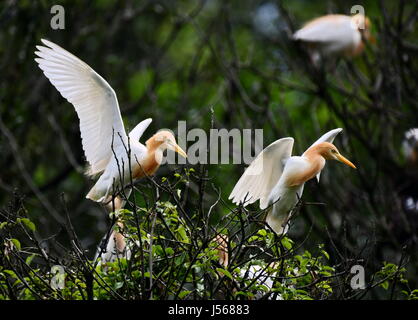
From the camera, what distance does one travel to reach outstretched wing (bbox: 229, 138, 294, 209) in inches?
216

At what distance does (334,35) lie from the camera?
27.2 feet

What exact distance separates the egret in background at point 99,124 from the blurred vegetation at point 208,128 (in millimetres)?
256

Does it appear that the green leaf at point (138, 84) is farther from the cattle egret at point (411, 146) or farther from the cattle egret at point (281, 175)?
the cattle egret at point (281, 175)

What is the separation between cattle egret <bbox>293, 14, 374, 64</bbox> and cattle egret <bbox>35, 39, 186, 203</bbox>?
320 cm

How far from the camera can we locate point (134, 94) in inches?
452

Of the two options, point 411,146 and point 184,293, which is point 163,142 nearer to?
point 184,293

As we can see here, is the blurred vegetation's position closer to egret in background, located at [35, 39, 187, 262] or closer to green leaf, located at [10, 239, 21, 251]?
green leaf, located at [10, 239, 21, 251]

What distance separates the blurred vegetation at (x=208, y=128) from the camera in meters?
4.41

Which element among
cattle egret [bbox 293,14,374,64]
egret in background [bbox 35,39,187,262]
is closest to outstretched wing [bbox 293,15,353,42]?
cattle egret [bbox 293,14,374,64]

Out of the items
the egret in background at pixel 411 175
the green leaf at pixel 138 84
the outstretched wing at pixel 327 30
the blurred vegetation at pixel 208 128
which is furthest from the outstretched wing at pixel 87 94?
the green leaf at pixel 138 84

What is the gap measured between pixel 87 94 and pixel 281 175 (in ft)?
4.29

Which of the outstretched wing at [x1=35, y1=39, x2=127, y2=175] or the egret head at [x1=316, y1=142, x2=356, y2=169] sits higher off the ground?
the outstretched wing at [x1=35, y1=39, x2=127, y2=175]

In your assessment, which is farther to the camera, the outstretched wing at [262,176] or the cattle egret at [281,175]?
the outstretched wing at [262,176]
